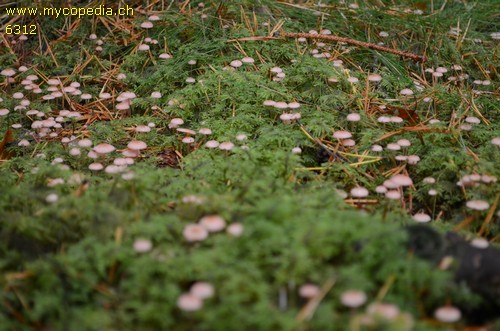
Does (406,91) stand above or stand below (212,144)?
above

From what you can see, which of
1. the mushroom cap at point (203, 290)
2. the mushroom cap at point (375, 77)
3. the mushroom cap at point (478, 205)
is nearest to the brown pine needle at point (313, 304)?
the mushroom cap at point (203, 290)

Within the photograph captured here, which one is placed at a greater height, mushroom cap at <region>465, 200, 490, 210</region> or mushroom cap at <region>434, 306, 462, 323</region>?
mushroom cap at <region>434, 306, 462, 323</region>

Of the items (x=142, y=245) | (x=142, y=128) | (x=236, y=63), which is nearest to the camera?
(x=142, y=245)

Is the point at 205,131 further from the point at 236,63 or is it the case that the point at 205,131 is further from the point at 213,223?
the point at 213,223

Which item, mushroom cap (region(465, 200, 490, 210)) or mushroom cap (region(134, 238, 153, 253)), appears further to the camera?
mushroom cap (region(465, 200, 490, 210))

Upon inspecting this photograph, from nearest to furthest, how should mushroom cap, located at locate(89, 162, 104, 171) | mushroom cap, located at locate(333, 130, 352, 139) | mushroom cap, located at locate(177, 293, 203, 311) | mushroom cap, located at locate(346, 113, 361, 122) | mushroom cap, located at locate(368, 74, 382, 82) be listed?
1. mushroom cap, located at locate(177, 293, 203, 311)
2. mushroom cap, located at locate(89, 162, 104, 171)
3. mushroom cap, located at locate(333, 130, 352, 139)
4. mushroom cap, located at locate(346, 113, 361, 122)
5. mushroom cap, located at locate(368, 74, 382, 82)

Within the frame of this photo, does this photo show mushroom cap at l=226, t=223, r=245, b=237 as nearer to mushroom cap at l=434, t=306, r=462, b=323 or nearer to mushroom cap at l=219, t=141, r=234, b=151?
mushroom cap at l=434, t=306, r=462, b=323

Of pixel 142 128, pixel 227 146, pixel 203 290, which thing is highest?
pixel 203 290

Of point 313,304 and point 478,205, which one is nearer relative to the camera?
point 313,304

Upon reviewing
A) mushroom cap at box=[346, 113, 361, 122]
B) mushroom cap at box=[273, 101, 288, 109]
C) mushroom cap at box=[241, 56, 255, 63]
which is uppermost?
mushroom cap at box=[241, 56, 255, 63]

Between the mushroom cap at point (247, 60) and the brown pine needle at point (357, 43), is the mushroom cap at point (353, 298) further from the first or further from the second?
the brown pine needle at point (357, 43)

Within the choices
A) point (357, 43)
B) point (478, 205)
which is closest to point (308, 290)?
point (478, 205)

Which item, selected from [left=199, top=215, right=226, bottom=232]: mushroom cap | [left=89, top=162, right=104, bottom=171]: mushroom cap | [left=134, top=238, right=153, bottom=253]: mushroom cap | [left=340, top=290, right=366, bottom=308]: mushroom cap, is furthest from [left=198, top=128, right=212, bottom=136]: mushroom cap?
[left=340, top=290, right=366, bottom=308]: mushroom cap

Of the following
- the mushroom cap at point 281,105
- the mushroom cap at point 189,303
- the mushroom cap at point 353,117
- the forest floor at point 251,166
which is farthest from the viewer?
the mushroom cap at point 281,105
